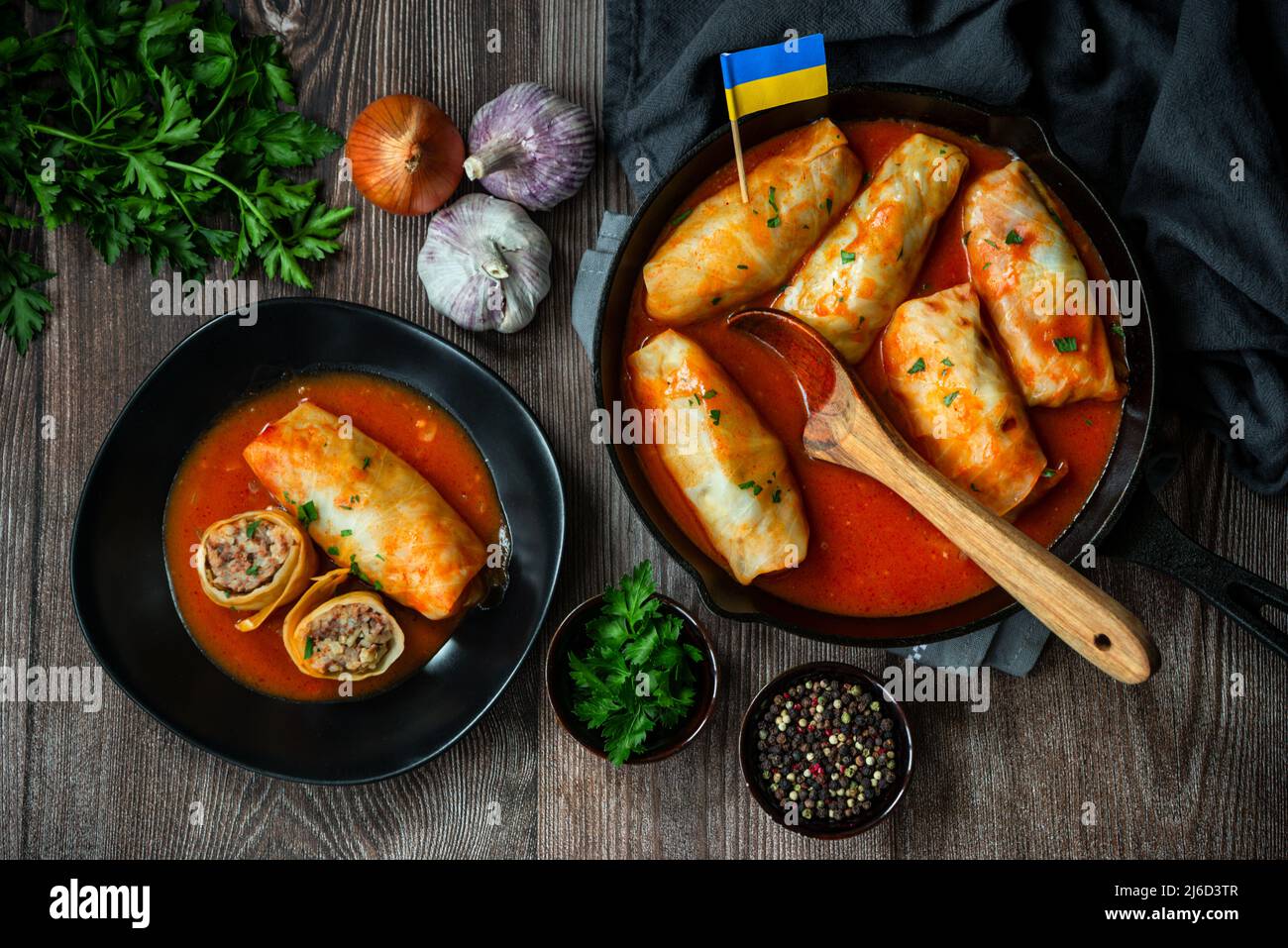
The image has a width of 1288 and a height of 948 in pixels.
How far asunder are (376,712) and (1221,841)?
2.42m

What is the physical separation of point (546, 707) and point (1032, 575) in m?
1.39

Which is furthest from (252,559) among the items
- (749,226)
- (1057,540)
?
(1057,540)

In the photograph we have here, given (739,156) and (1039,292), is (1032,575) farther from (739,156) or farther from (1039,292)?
(739,156)

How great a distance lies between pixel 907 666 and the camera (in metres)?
2.87

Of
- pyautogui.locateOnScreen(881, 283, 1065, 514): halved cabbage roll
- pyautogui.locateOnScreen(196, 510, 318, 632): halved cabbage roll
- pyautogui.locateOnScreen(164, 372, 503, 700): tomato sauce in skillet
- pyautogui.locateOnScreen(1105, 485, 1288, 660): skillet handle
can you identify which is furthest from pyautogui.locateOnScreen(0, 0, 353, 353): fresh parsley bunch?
pyautogui.locateOnScreen(1105, 485, 1288, 660): skillet handle

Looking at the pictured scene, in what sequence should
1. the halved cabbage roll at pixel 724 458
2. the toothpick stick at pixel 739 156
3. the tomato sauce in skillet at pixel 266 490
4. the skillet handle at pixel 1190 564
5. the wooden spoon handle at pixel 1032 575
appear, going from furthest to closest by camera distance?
the tomato sauce in skillet at pixel 266 490
the halved cabbage roll at pixel 724 458
the toothpick stick at pixel 739 156
the skillet handle at pixel 1190 564
the wooden spoon handle at pixel 1032 575

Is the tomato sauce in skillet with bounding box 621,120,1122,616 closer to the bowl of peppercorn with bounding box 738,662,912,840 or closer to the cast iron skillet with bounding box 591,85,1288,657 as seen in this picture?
the cast iron skillet with bounding box 591,85,1288,657

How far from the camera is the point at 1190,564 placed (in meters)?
2.47

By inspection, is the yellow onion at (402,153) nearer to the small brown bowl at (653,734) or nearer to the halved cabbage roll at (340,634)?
the halved cabbage roll at (340,634)

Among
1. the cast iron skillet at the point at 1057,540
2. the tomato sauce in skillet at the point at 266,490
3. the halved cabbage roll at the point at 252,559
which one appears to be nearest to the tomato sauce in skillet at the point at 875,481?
the cast iron skillet at the point at 1057,540

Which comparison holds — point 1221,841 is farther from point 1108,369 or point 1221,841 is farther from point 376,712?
Answer: point 376,712

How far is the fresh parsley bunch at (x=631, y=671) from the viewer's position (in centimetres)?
261

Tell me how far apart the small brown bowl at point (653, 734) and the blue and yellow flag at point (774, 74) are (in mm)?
1299

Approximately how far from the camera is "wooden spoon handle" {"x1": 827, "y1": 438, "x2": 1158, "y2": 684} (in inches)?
82.8
